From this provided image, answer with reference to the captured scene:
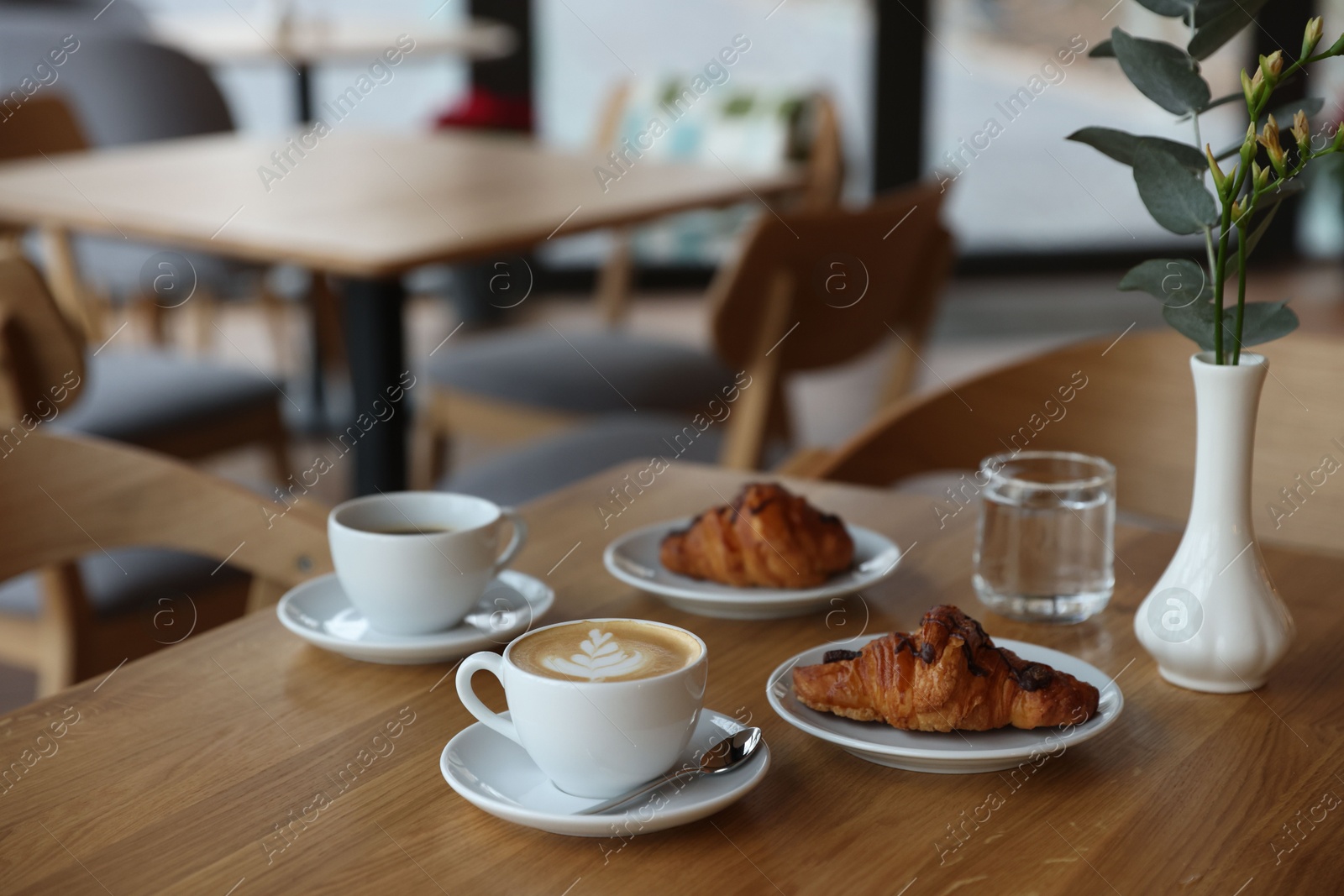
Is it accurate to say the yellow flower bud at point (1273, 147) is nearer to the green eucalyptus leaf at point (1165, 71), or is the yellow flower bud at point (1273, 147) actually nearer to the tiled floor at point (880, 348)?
the green eucalyptus leaf at point (1165, 71)

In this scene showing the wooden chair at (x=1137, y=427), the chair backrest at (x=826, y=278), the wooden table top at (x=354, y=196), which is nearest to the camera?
the wooden chair at (x=1137, y=427)

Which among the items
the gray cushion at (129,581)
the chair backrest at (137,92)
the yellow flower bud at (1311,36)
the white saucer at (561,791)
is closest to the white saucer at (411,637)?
the white saucer at (561,791)

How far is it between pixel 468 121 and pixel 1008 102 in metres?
2.38

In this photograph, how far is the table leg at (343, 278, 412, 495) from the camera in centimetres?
212

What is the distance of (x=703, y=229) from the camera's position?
515 centimetres

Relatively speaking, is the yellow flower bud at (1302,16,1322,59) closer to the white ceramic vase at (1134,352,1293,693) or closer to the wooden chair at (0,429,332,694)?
the white ceramic vase at (1134,352,1293,693)

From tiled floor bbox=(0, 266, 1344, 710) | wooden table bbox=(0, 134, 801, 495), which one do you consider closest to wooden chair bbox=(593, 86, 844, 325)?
wooden table bbox=(0, 134, 801, 495)

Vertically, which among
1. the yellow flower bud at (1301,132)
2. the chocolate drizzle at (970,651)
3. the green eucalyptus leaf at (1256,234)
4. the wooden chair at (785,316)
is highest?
the yellow flower bud at (1301,132)

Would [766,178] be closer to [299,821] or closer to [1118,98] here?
[299,821]

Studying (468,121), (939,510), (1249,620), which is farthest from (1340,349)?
(468,121)

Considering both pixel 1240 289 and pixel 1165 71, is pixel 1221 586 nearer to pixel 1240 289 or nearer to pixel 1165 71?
pixel 1240 289

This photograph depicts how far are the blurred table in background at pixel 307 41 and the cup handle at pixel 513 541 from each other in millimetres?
2945

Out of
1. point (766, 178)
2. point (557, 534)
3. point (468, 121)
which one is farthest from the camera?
point (468, 121)

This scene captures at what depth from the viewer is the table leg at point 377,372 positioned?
83.4 inches
